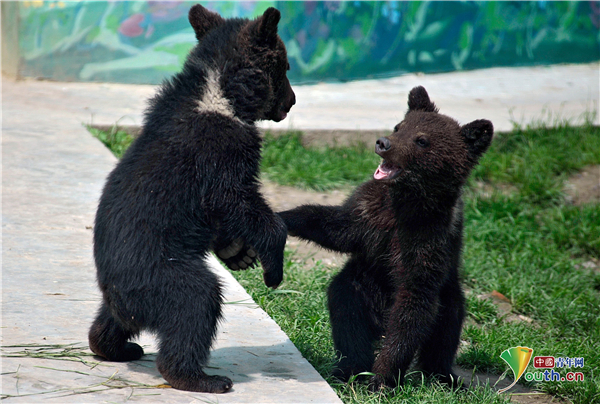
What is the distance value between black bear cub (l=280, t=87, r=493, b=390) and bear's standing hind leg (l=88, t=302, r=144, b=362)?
1167mm

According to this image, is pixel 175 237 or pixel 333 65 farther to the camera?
pixel 333 65

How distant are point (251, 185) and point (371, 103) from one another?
751 centimetres

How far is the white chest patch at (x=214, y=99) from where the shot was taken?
10.7 ft

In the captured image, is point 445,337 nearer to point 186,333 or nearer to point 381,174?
point 381,174

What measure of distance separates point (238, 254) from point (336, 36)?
30.1 ft

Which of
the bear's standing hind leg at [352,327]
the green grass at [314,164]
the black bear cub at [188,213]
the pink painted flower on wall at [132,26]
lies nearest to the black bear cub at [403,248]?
the bear's standing hind leg at [352,327]

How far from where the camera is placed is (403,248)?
3764mm

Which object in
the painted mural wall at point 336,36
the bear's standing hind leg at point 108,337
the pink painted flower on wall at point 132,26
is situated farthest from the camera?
the pink painted flower on wall at point 132,26

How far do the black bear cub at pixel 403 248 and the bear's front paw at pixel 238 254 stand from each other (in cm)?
47

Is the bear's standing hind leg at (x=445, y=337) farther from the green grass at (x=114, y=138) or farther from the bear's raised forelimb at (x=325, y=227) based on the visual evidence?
the green grass at (x=114, y=138)

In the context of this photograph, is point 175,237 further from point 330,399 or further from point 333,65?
point 333,65

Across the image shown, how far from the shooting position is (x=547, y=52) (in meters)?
13.7

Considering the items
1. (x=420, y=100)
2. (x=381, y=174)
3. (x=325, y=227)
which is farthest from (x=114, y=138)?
(x=381, y=174)

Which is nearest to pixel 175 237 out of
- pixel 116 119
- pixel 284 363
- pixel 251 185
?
pixel 251 185
